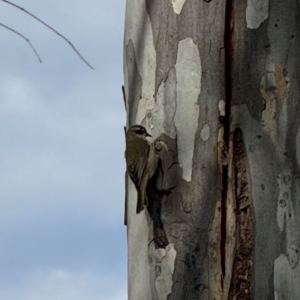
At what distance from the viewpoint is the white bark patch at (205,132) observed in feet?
4.76

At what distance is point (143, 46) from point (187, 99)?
161 millimetres

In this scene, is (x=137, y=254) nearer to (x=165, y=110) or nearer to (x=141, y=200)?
(x=141, y=200)

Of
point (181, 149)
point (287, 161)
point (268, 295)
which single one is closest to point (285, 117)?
point (287, 161)

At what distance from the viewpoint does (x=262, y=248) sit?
1396 mm

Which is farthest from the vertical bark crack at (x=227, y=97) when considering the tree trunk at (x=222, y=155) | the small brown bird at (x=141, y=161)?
the small brown bird at (x=141, y=161)

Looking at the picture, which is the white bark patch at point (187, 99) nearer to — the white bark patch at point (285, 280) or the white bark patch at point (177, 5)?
the white bark patch at point (177, 5)

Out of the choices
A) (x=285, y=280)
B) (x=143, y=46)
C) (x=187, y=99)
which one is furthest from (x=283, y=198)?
(x=143, y=46)

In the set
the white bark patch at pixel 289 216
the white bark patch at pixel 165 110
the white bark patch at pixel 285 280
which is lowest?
the white bark patch at pixel 285 280

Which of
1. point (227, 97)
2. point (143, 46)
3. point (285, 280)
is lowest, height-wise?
point (285, 280)

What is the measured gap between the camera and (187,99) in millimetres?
1478

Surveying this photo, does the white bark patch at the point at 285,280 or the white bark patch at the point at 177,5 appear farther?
the white bark patch at the point at 177,5

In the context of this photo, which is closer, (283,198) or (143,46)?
(283,198)

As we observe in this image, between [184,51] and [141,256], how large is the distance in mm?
370

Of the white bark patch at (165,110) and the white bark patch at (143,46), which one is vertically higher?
the white bark patch at (143,46)
